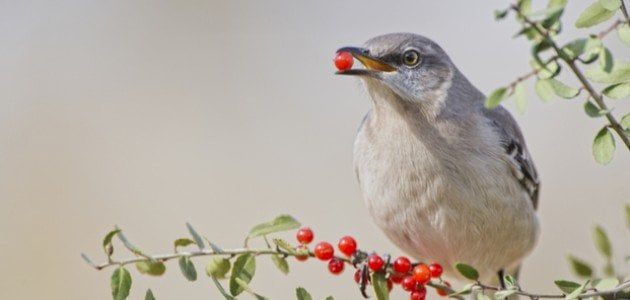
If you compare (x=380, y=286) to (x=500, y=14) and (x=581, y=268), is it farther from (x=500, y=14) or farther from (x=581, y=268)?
(x=500, y=14)

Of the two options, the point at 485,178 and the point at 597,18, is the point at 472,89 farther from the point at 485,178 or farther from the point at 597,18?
the point at 597,18

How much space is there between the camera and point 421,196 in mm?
3959

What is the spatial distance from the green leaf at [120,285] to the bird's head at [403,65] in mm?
1886

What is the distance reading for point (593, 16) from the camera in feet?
6.59

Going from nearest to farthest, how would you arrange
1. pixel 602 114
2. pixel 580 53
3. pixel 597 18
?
1. pixel 580 53
2. pixel 602 114
3. pixel 597 18

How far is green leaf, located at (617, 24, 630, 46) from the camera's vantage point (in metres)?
1.91

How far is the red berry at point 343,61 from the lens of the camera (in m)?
3.70

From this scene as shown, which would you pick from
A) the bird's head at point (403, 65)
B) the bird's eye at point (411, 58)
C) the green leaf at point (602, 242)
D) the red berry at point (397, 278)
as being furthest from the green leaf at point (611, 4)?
the bird's eye at point (411, 58)

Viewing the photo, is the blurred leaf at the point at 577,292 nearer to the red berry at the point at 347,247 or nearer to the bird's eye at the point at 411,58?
the red berry at the point at 347,247

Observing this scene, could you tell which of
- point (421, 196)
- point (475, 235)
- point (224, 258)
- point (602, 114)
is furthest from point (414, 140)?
point (602, 114)

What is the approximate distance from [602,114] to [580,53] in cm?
25

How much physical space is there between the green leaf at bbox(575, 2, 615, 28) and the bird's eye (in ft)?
6.91

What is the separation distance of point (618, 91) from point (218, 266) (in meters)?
1.15

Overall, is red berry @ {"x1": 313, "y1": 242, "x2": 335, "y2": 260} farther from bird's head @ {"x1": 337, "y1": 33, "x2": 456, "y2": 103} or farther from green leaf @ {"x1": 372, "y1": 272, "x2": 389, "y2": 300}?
bird's head @ {"x1": 337, "y1": 33, "x2": 456, "y2": 103}
